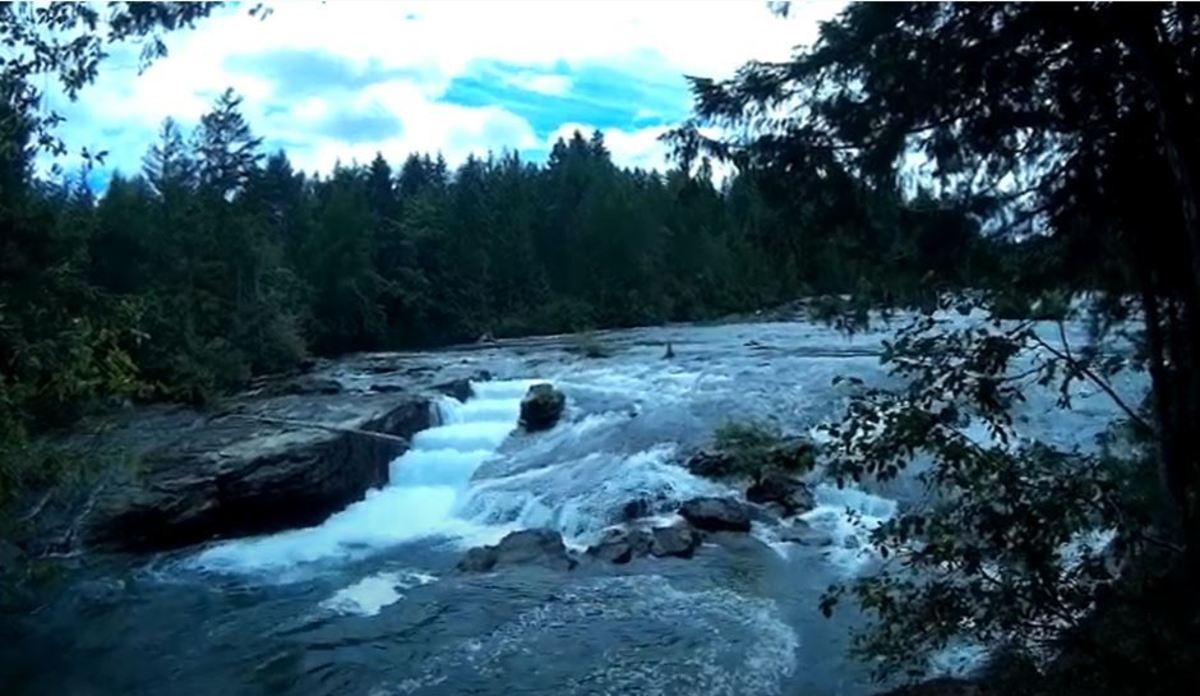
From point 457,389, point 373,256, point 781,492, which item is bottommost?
point 781,492

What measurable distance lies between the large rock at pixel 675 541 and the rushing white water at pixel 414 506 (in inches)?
114

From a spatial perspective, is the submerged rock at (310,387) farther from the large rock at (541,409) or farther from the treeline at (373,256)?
the large rock at (541,409)

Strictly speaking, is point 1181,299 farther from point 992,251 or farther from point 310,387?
point 310,387

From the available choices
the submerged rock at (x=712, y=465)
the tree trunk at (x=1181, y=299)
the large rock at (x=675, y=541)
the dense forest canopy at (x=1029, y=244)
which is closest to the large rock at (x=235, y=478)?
the submerged rock at (x=712, y=465)

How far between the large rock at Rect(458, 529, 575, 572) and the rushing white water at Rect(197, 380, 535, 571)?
1.35m

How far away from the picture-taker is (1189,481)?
15.5 feet

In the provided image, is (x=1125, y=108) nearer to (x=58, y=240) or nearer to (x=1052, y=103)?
(x=1052, y=103)

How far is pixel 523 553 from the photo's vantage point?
45.3 ft

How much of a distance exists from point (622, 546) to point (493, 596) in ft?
7.05

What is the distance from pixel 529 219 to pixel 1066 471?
55000 millimetres

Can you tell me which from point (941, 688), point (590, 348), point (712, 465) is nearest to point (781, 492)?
point (712, 465)

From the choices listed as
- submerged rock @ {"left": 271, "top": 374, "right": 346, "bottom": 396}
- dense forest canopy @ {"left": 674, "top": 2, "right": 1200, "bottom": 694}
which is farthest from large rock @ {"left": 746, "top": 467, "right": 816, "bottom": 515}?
submerged rock @ {"left": 271, "top": 374, "right": 346, "bottom": 396}

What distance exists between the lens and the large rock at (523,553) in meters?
13.5

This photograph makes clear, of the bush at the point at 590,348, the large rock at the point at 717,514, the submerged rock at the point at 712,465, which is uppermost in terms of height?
the bush at the point at 590,348
